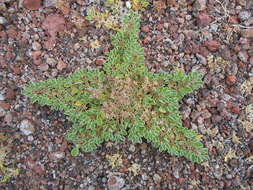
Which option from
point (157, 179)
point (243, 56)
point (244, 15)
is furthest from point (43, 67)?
point (244, 15)

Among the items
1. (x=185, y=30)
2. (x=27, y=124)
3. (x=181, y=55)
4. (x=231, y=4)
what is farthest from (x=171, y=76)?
(x=27, y=124)

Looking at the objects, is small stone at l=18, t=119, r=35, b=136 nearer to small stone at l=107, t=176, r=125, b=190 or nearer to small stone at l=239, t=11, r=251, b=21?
small stone at l=107, t=176, r=125, b=190

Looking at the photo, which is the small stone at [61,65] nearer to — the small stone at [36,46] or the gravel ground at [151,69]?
the gravel ground at [151,69]

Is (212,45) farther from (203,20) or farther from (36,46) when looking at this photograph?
(36,46)

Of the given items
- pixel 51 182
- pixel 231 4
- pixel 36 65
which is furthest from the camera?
pixel 231 4

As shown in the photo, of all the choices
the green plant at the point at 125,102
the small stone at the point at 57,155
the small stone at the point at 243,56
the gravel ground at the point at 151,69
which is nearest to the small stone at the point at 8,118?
the gravel ground at the point at 151,69

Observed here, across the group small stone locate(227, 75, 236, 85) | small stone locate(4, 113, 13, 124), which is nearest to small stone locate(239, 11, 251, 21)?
small stone locate(227, 75, 236, 85)

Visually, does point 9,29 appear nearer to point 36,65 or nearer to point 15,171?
point 36,65
